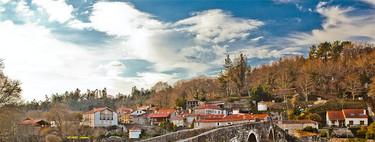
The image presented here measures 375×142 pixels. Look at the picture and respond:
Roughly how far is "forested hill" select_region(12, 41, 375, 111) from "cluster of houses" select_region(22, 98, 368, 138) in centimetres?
597

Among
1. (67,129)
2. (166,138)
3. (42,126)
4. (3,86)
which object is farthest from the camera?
(42,126)

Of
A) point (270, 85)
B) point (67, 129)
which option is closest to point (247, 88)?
point (270, 85)

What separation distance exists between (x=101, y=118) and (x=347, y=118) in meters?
46.4

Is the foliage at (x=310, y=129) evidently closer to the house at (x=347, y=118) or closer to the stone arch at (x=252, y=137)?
the house at (x=347, y=118)

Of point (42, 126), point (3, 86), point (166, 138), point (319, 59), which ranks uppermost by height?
point (319, 59)

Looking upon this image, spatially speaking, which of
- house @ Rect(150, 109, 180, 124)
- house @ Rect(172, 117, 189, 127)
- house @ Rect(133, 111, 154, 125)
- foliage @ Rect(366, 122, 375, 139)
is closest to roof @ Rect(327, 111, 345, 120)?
foliage @ Rect(366, 122, 375, 139)

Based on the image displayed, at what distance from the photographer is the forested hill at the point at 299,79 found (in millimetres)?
54959

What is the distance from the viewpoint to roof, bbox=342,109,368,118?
42.8 meters

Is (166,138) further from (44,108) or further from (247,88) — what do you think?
(44,108)

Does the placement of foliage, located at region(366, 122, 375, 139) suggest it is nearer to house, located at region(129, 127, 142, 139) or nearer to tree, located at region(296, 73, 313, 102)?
tree, located at region(296, 73, 313, 102)

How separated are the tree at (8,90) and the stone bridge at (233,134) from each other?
20220 millimetres

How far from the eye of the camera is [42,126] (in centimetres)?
5316

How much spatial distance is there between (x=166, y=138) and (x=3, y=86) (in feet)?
74.0

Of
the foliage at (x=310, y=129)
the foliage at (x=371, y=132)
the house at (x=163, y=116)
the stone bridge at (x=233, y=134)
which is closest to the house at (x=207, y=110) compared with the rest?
the house at (x=163, y=116)
